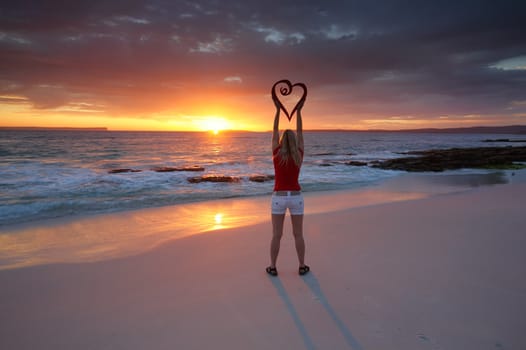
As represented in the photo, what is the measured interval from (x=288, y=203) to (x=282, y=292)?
1.17 meters

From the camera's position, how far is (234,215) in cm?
840

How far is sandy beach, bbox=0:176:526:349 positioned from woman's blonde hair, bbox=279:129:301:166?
172cm

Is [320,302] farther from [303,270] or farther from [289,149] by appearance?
[289,149]

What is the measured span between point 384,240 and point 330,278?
210cm

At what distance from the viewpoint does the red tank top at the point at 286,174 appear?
396cm

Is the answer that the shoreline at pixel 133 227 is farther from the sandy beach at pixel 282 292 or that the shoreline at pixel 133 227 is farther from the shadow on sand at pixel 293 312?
the shadow on sand at pixel 293 312

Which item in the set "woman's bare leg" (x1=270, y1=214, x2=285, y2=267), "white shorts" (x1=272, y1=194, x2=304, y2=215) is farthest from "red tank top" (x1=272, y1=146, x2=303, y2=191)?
"woman's bare leg" (x1=270, y1=214, x2=285, y2=267)

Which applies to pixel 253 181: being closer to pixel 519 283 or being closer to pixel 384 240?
pixel 384 240

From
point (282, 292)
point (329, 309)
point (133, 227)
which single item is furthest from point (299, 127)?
point (133, 227)

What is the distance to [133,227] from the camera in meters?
7.28

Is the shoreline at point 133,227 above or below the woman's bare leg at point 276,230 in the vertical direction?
below

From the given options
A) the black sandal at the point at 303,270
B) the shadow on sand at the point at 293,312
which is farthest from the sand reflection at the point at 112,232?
the black sandal at the point at 303,270

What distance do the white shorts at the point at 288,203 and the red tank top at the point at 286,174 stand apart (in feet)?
0.38

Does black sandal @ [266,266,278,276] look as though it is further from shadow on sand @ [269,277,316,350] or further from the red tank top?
the red tank top
